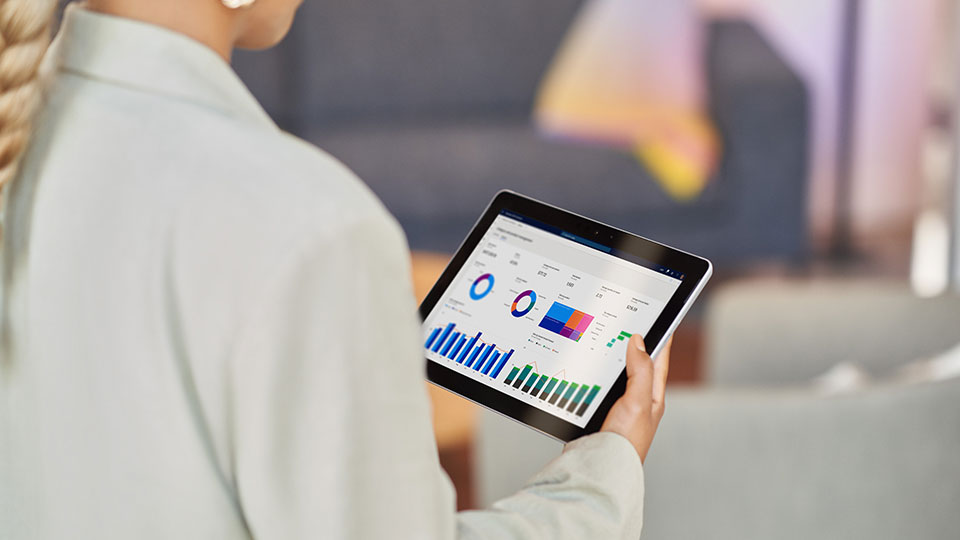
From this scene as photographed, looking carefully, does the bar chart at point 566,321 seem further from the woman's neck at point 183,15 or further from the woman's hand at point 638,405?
the woman's neck at point 183,15

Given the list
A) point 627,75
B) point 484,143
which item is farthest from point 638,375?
point 627,75

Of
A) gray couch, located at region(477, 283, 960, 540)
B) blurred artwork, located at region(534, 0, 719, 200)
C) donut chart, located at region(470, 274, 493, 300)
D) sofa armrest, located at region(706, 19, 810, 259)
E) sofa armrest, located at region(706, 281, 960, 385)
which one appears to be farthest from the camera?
blurred artwork, located at region(534, 0, 719, 200)

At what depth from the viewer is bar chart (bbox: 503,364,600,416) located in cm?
74

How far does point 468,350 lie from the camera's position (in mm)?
795

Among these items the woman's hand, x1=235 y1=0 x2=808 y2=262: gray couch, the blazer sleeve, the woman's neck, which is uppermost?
the woman's neck

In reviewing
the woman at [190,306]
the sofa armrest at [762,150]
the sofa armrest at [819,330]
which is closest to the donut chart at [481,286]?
the woman at [190,306]

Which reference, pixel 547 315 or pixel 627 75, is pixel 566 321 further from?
pixel 627 75

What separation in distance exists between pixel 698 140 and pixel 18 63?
3.18 meters

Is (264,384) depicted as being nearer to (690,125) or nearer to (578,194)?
(578,194)

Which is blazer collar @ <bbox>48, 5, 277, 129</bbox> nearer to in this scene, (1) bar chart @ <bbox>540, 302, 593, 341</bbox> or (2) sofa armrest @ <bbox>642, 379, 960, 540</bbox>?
(1) bar chart @ <bbox>540, 302, 593, 341</bbox>

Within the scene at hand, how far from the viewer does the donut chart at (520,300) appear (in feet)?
2.61

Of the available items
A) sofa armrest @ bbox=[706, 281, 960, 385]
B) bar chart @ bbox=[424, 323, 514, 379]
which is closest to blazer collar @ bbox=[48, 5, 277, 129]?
bar chart @ bbox=[424, 323, 514, 379]

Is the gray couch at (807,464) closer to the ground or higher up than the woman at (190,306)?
closer to the ground

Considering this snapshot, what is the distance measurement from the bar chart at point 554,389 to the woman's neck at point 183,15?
308 millimetres
